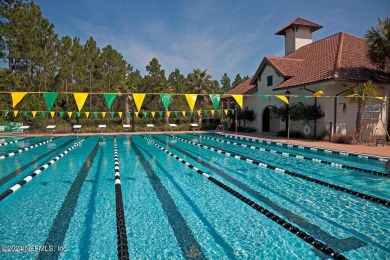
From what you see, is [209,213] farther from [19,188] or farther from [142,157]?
[142,157]

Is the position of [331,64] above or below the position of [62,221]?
above

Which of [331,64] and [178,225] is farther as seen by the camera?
[331,64]

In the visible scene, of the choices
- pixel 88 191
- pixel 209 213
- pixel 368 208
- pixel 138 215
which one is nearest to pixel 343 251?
pixel 368 208

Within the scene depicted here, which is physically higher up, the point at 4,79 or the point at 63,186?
the point at 4,79

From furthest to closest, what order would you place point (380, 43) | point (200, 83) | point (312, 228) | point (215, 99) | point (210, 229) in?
point (200, 83)
point (380, 43)
point (215, 99)
point (210, 229)
point (312, 228)

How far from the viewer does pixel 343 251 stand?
376cm

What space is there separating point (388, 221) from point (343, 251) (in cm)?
165

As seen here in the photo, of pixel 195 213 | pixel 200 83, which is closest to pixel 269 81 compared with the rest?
pixel 200 83

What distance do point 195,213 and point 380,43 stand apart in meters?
14.7

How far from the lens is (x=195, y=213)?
210 inches

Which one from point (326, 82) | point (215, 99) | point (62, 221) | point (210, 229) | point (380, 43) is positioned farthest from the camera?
point (326, 82)

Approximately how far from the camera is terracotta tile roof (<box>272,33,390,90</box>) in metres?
15.2

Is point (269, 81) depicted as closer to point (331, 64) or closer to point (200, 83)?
point (331, 64)

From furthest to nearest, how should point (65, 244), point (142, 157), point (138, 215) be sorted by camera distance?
point (142, 157) < point (138, 215) < point (65, 244)
